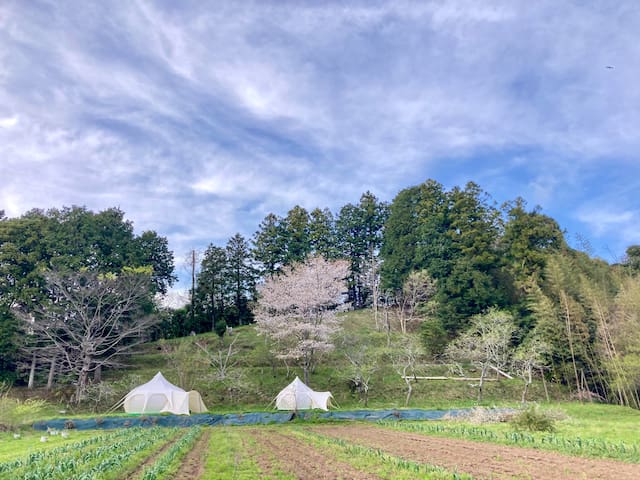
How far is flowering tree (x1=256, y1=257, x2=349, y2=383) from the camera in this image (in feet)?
77.6

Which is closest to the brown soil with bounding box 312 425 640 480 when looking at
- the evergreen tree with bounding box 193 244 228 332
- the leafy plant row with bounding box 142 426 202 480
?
the leafy plant row with bounding box 142 426 202 480

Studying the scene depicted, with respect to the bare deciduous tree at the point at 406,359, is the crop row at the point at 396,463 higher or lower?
lower

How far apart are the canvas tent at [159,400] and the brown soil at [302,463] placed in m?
10.00

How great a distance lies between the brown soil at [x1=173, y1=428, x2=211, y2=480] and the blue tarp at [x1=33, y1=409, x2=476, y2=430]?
5.37 m

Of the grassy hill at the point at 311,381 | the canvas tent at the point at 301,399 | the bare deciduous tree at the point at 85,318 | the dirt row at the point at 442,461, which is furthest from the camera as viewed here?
the bare deciduous tree at the point at 85,318

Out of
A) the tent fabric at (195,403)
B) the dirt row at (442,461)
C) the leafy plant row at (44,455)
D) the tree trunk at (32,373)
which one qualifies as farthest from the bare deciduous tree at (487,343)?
the tree trunk at (32,373)

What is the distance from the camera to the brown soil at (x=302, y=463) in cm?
660

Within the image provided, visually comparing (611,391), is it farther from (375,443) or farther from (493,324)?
(375,443)

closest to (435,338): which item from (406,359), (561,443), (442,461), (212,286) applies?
(406,359)

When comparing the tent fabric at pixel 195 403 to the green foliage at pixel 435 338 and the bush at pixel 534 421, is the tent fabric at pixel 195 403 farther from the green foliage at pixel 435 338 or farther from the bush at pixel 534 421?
A: the bush at pixel 534 421

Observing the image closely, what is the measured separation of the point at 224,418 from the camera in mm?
16750

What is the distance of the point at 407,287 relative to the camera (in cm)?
3003

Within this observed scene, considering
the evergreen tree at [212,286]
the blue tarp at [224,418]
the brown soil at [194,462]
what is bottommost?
the blue tarp at [224,418]

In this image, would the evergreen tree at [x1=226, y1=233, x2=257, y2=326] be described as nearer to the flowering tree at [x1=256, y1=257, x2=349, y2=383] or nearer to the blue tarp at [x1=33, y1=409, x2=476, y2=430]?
the flowering tree at [x1=256, y1=257, x2=349, y2=383]
